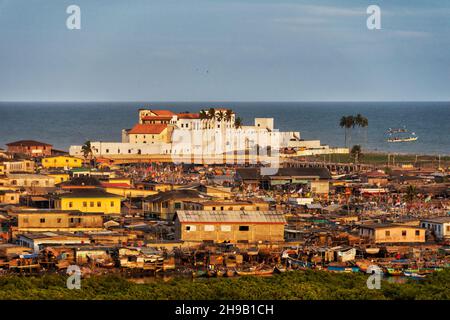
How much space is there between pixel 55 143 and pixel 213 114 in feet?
76.2

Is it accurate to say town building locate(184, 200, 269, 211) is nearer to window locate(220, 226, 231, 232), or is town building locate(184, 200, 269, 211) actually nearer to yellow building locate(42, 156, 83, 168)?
window locate(220, 226, 231, 232)

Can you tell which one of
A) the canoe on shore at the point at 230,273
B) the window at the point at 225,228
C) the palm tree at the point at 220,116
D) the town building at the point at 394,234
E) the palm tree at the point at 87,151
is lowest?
the canoe on shore at the point at 230,273

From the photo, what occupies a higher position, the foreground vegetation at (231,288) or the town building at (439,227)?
the town building at (439,227)

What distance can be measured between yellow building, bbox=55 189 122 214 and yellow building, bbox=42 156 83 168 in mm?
15372

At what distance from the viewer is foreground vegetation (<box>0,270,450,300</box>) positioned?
2164 cm

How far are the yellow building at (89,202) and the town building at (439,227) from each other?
817cm

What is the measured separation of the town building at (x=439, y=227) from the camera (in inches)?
1182

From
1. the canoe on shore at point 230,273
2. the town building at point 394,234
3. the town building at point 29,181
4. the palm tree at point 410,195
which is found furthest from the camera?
the town building at point 29,181

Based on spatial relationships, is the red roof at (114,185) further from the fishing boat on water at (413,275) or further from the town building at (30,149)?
the town building at (30,149)

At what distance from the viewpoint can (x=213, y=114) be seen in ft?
193

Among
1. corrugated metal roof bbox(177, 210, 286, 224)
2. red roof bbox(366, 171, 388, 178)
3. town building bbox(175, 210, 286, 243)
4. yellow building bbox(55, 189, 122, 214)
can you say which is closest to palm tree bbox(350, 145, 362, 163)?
red roof bbox(366, 171, 388, 178)

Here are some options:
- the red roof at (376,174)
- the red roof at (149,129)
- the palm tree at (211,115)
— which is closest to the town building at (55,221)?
the red roof at (376,174)
